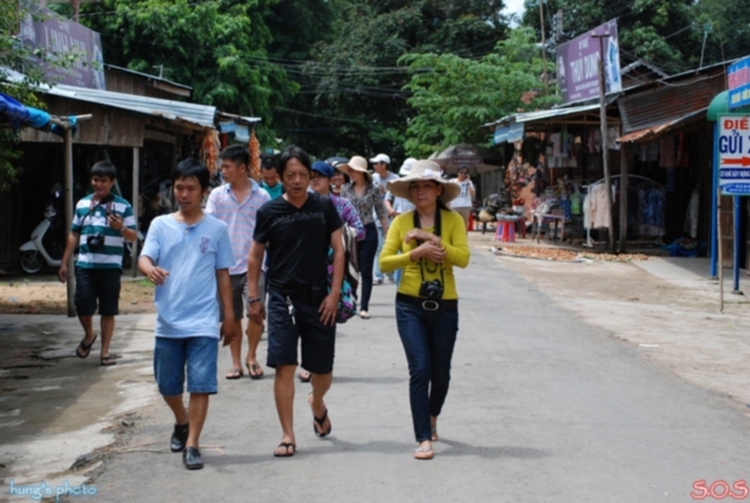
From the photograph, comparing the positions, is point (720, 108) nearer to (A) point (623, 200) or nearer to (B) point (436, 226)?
(A) point (623, 200)

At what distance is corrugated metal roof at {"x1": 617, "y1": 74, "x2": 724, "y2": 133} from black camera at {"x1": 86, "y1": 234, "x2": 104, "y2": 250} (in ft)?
47.2

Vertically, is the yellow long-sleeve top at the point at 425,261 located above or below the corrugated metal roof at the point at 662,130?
below

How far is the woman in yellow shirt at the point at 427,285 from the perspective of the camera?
239 inches

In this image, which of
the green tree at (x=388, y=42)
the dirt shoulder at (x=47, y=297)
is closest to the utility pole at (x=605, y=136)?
the dirt shoulder at (x=47, y=297)

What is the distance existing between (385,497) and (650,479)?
1.48 metres

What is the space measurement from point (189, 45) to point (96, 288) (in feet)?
82.9

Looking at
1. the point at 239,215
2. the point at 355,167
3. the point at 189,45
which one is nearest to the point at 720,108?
the point at 355,167

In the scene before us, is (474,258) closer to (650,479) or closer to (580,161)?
(580,161)

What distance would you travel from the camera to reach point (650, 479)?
5.65 m

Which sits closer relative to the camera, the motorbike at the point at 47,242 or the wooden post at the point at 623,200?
the motorbike at the point at 47,242

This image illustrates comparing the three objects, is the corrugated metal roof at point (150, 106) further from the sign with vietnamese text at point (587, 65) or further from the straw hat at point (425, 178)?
the straw hat at point (425, 178)

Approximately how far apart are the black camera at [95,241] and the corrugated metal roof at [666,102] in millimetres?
14387

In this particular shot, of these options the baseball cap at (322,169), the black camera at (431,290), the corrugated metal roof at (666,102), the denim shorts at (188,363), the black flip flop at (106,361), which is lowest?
the black flip flop at (106,361)

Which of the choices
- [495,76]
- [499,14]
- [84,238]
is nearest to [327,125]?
[499,14]
